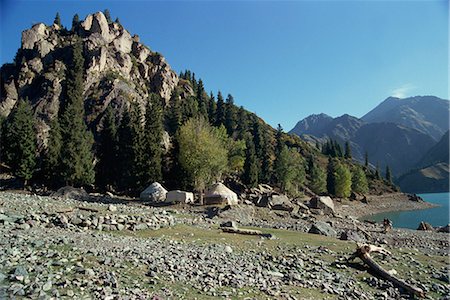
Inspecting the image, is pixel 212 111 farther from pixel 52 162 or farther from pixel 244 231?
pixel 244 231

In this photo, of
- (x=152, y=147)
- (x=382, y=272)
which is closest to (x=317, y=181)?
(x=152, y=147)

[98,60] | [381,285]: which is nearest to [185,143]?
[381,285]

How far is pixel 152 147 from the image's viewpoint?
66500mm

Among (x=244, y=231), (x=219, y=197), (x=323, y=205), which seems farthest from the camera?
(x=323, y=205)

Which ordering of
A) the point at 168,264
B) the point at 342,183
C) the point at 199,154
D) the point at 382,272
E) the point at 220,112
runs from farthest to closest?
the point at 220,112
the point at 342,183
the point at 199,154
the point at 382,272
the point at 168,264

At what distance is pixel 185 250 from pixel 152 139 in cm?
5289

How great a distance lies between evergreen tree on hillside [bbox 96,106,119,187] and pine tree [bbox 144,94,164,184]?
10.8 metres

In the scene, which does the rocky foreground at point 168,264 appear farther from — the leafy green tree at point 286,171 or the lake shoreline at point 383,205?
the lake shoreline at point 383,205

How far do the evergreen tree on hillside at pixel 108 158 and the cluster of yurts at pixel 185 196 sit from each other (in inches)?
889

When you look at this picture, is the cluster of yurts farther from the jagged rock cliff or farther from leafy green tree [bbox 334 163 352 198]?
leafy green tree [bbox 334 163 352 198]

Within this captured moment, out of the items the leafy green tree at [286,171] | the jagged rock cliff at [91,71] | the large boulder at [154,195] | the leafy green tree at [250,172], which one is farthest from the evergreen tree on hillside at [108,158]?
the leafy green tree at [286,171]

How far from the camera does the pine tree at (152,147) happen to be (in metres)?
64.8

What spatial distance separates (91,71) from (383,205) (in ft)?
450

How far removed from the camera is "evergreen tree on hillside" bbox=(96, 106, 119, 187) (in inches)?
2891
